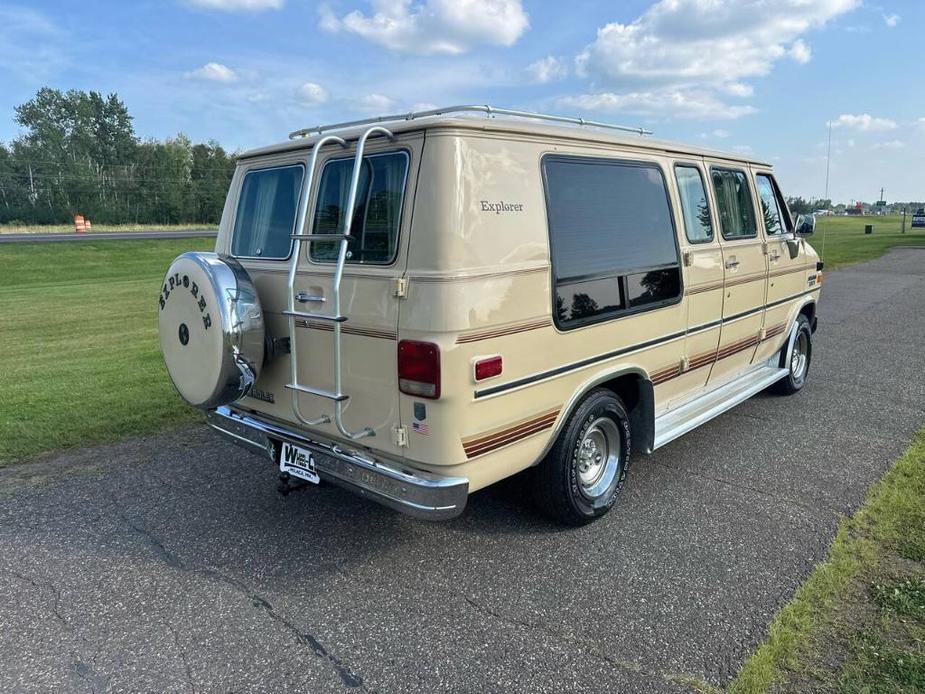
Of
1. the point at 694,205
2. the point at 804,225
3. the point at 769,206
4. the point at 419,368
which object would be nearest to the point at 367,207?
the point at 419,368

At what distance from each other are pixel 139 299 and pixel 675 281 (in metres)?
12.7

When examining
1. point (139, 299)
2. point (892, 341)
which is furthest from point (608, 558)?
point (139, 299)

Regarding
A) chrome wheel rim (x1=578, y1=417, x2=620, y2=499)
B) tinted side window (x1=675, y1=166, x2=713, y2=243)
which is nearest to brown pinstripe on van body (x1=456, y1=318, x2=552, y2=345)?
chrome wheel rim (x1=578, y1=417, x2=620, y2=499)

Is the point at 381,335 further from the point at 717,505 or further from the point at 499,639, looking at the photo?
the point at 717,505

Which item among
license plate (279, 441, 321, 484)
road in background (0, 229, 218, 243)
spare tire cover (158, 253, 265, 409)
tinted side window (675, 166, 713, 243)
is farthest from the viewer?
road in background (0, 229, 218, 243)

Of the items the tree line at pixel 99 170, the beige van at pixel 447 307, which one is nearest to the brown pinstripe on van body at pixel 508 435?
the beige van at pixel 447 307

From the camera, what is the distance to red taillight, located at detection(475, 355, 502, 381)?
2975mm

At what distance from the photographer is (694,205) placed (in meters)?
4.58

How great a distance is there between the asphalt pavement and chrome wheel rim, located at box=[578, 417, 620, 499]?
226 millimetres

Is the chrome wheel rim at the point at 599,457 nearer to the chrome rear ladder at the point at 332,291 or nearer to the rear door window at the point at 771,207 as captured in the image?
the chrome rear ladder at the point at 332,291

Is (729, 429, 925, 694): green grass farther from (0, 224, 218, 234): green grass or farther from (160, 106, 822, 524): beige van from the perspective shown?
(0, 224, 218, 234): green grass

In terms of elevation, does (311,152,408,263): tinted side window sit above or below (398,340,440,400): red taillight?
above

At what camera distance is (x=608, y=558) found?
11.4 ft

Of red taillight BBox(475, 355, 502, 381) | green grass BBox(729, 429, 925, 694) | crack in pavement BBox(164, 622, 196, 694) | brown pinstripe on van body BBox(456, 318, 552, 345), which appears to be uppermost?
brown pinstripe on van body BBox(456, 318, 552, 345)
